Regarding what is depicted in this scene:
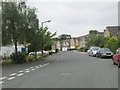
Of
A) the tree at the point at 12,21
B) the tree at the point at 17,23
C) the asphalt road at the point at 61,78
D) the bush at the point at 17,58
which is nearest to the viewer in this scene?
the asphalt road at the point at 61,78

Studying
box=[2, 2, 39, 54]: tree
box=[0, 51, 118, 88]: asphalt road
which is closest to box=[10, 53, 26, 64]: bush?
box=[2, 2, 39, 54]: tree

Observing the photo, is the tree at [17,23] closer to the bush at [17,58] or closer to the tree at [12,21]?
the tree at [12,21]

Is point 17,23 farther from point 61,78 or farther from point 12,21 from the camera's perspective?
point 61,78

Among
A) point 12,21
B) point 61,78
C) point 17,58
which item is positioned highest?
point 12,21

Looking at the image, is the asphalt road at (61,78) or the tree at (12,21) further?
the tree at (12,21)

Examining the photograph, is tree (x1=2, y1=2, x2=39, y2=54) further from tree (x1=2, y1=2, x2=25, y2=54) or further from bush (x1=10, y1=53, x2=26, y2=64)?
bush (x1=10, y1=53, x2=26, y2=64)

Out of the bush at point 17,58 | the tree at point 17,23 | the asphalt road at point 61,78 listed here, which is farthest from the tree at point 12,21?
the asphalt road at point 61,78

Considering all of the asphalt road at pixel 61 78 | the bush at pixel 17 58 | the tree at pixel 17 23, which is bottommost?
the asphalt road at pixel 61 78

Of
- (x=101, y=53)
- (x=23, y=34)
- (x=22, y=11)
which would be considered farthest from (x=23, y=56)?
(x=101, y=53)

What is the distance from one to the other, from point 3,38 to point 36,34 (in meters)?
5.22

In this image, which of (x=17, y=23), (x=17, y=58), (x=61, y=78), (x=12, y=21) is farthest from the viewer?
(x=17, y=58)

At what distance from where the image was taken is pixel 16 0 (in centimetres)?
3619

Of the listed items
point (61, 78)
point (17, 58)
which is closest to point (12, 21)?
point (17, 58)

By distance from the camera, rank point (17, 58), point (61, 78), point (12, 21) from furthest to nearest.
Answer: point (17, 58)
point (12, 21)
point (61, 78)
